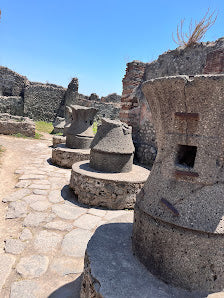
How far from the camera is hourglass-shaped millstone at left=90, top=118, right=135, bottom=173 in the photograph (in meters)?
3.97

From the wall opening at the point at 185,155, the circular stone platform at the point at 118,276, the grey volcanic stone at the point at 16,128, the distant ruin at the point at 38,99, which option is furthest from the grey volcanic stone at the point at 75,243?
the distant ruin at the point at 38,99

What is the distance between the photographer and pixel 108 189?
3605 mm

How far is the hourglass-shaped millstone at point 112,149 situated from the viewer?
3.97 meters

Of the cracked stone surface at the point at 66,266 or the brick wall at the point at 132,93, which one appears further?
the brick wall at the point at 132,93

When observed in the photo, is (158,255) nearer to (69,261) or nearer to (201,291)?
(201,291)

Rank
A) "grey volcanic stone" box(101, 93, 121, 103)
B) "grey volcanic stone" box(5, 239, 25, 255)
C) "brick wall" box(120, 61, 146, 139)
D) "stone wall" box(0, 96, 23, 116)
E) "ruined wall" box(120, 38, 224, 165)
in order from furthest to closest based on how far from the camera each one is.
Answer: "grey volcanic stone" box(101, 93, 121, 103), "stone wall" box(0, 96, 23, 116), "brick wall" box(120, 61, 146, 139), "ruined wall" box(120, 38, 224, 165), "grey volcanic stone" box(5, 239, 25, 255)

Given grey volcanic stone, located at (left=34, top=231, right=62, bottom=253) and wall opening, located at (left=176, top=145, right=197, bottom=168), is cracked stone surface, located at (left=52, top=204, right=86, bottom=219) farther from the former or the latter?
wall opening, located at (left=176, top=145, right=197, bottom=168)

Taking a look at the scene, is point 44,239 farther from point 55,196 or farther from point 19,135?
point 19,135

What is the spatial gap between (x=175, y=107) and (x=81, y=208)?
8.86 feet

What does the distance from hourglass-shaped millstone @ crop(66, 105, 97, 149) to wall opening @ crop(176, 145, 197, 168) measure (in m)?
4.83

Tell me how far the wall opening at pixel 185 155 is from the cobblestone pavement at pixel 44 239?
1466 millimetres

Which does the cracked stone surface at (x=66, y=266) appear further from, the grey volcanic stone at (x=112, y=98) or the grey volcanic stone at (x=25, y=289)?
the grey volcanic stone at (x=112, y=98)

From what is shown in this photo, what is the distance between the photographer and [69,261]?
2236 millimetres

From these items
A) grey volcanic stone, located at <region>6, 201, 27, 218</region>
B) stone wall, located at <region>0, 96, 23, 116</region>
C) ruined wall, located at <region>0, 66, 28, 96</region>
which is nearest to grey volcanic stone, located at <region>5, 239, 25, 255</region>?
grey volcanic stone, located at <region>6, 201, 27, 218</region>
